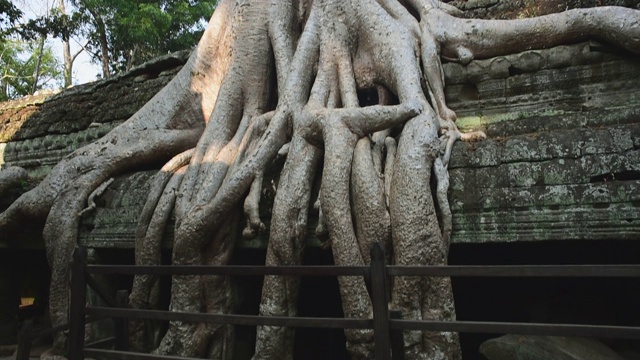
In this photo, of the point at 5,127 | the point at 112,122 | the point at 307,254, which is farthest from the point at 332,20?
the point at 5,127

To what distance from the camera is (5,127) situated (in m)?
5.92

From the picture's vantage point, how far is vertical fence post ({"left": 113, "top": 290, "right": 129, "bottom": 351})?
2.40 m

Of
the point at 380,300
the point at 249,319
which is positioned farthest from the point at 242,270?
the point at 380,300

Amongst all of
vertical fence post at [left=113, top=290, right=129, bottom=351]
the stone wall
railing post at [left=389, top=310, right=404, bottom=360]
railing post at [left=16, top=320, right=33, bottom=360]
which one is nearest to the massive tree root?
the stone wall

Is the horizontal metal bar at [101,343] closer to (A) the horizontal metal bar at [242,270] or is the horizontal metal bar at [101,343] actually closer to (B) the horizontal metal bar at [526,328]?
(A) the horizontal metal bar at [242,270]

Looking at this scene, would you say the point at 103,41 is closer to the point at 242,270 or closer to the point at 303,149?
the point at 303,149

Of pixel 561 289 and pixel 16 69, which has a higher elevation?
pixel 16 69

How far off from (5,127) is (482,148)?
20.1 ft

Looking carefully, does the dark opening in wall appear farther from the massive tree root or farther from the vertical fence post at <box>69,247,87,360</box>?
the vertical fence post at <box>69,247,87,360</box>

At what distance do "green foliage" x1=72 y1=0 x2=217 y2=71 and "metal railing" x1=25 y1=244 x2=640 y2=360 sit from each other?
9.35 meters

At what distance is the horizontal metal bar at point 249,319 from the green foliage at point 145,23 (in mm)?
9437

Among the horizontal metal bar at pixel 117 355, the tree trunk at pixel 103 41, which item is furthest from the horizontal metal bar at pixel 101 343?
the tree trunk at pixel 103 41

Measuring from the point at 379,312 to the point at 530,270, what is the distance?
52cm

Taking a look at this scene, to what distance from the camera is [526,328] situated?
1427 millimetres
